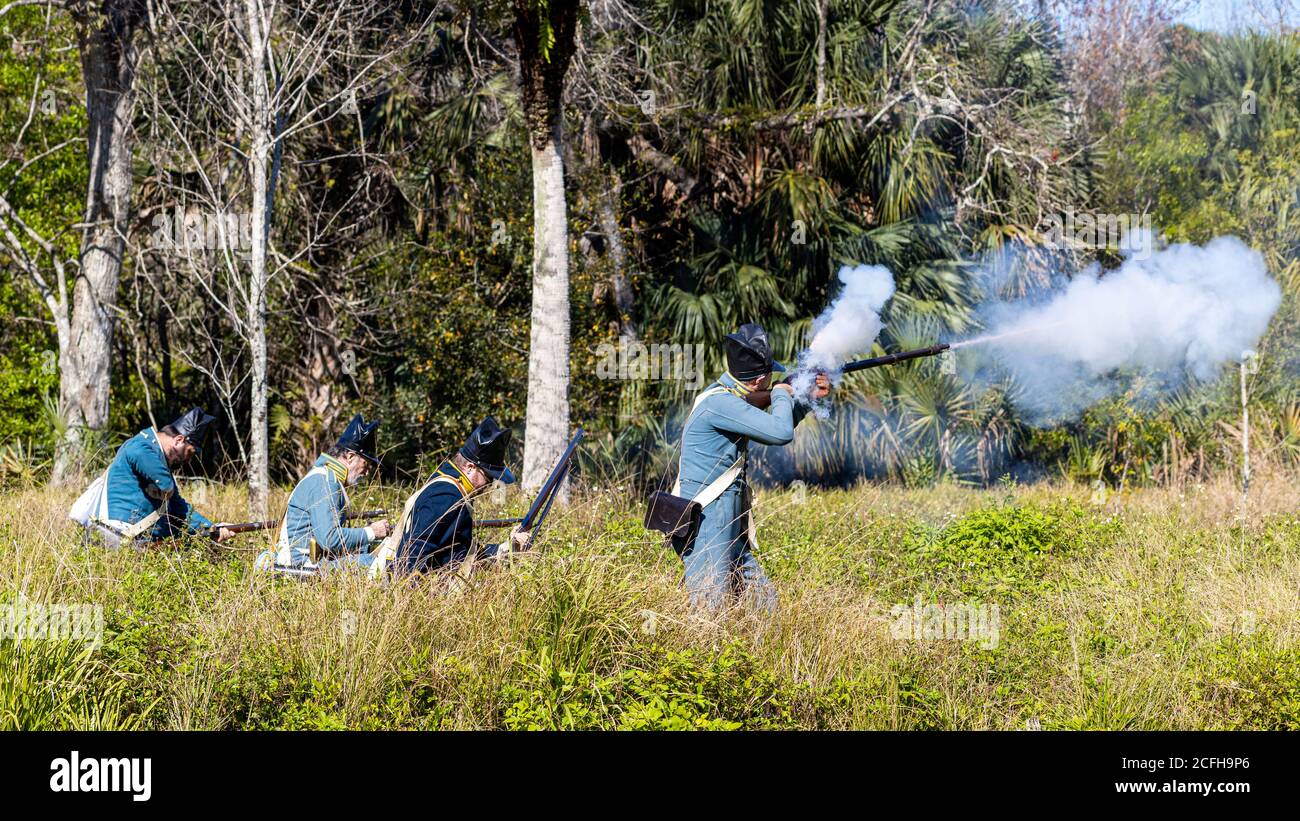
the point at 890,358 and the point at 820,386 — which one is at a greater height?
the point at 890,358

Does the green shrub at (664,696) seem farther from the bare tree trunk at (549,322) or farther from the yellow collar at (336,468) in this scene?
the bare tree trunk at (549,322)

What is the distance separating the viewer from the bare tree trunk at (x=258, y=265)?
421 inches

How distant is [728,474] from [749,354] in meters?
0.70

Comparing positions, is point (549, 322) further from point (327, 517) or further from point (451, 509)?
point (451, 509)

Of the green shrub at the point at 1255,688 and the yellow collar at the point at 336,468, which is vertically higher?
the yellow collar at the point at 336,468

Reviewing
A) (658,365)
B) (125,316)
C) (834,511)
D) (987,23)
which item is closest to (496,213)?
(658,365)

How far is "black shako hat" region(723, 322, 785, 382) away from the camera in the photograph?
732 cm

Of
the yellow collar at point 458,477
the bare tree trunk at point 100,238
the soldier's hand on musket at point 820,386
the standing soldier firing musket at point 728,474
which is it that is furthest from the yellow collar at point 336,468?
the bare tree trunk at point 100,238

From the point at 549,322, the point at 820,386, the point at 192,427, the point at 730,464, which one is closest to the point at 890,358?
the point at 820,386

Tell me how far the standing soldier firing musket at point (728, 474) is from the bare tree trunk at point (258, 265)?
188 inches

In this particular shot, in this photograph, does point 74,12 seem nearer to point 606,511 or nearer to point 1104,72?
point 606,511

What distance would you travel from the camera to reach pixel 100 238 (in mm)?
13594

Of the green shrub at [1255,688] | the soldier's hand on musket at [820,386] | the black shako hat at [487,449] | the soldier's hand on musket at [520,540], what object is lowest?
the green shrub at [1255,688]

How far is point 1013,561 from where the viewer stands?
30.0 feet
